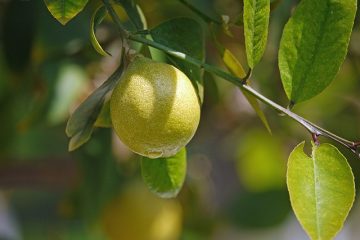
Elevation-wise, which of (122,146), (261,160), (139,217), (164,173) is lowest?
(261,160)

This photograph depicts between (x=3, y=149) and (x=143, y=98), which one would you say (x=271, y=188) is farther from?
(x=143, y=98)

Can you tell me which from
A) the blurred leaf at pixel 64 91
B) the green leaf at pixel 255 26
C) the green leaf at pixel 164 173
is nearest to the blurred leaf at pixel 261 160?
the blurred leaf at pixel 64 91

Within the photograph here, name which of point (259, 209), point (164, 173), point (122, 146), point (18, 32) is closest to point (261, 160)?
point (259, 209)

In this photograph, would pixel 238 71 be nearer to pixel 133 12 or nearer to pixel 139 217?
pixel 133 12

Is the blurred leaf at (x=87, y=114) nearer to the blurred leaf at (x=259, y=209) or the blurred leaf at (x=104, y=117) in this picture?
the blurred leaf at (x=104, y=117)

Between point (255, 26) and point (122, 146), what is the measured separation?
29.9 inches

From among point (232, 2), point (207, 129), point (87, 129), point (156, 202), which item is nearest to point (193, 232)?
point (207, 129)

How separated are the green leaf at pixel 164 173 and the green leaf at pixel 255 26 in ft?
0.41

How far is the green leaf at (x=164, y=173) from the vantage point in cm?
70

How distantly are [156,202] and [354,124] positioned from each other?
405 mm

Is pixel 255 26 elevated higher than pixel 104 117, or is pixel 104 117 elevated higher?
pixel 255 26

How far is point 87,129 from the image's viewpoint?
658 mm

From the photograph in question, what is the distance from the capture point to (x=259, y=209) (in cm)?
151

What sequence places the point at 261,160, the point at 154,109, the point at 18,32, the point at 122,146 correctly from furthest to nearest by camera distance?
the point at 261,160
the point at 122,146
the point at 18,32
the point at 154,109
